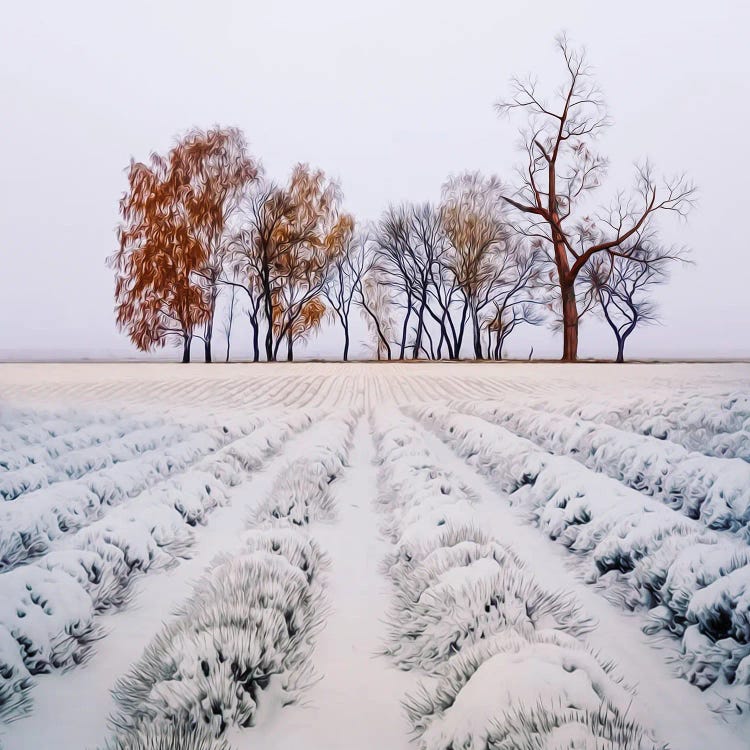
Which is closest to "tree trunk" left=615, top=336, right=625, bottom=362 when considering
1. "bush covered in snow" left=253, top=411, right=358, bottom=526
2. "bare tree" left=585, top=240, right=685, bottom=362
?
"bare tree" left=585, top=240, right=685, bottom=362

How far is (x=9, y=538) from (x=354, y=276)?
1763mm

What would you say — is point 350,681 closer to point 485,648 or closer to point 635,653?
point 485,648

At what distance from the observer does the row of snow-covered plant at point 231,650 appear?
0.86 meters

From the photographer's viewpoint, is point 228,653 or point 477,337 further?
point 477,337

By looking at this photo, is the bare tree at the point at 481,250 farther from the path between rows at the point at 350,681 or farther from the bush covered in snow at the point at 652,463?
the path between rows at the point at 350,681

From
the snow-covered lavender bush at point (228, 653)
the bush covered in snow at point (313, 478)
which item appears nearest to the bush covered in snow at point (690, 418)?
the bush covered in snow at point (313, 478)

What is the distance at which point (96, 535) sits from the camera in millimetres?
1326

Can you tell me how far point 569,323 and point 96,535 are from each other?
6.95 feet

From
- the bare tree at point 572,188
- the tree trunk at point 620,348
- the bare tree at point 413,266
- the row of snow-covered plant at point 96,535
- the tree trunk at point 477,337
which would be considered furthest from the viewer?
the tree trunk at point 477,337

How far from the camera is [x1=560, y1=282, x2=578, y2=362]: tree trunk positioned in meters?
2.21

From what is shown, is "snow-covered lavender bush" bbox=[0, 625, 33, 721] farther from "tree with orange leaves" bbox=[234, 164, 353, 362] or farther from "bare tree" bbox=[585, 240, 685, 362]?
"bare tree" bbox=[585, 240, 685, 362]

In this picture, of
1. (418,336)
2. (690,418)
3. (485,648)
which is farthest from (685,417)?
(485,648)

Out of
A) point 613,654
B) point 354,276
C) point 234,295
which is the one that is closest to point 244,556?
point 613,654

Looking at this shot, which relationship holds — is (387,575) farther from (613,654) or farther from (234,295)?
(234,295)
